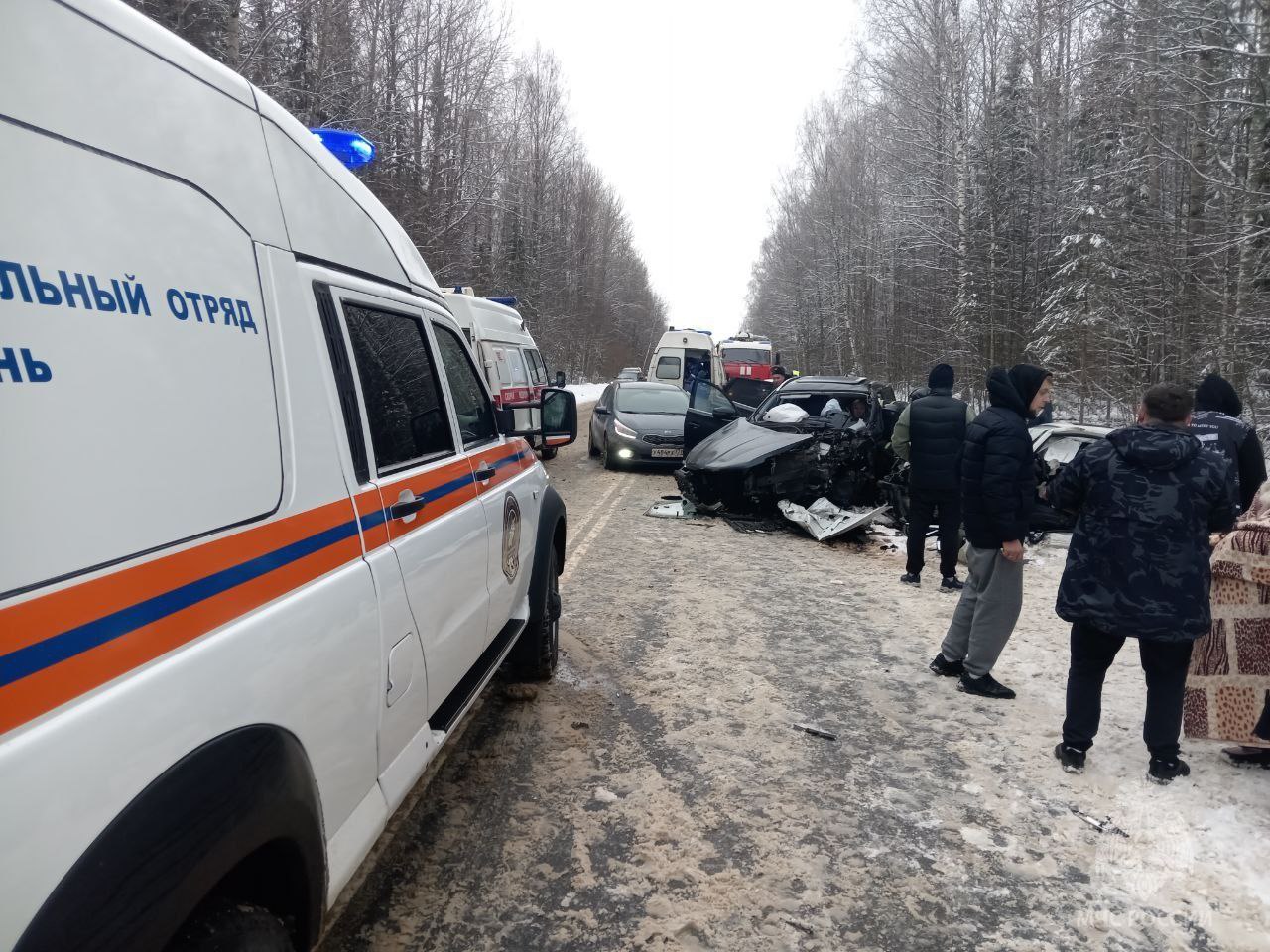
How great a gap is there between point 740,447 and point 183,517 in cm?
831

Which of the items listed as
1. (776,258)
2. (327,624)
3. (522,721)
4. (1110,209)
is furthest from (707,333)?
(776,258)

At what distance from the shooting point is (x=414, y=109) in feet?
80.9

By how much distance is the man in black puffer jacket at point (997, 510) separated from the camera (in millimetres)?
4258

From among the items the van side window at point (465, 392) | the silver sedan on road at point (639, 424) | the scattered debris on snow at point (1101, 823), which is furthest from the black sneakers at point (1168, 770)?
the silver sedan on road at point (639, 424)

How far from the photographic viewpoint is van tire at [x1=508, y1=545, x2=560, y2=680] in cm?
409

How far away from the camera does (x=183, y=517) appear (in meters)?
1.32

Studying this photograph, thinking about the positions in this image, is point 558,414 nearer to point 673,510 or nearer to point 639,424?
point 673,510

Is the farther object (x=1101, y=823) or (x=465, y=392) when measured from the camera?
(x=465, y=392)

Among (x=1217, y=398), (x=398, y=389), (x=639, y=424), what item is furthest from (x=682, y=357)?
(x=398, y=389)

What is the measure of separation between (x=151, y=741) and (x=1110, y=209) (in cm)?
2128

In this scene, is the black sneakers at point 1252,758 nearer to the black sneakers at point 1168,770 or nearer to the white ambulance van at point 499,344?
the black sneakers at point 1168,770

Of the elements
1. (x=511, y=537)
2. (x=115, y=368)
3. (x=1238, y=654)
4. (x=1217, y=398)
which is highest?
(x=115, y=368)

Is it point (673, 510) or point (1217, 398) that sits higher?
point (1217, 398)

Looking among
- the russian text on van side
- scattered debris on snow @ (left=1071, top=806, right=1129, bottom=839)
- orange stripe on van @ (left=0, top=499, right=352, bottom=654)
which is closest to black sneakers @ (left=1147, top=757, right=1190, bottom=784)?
scattered debris on snow @ (left=1071, top=806, right=1129, bottom=839)
